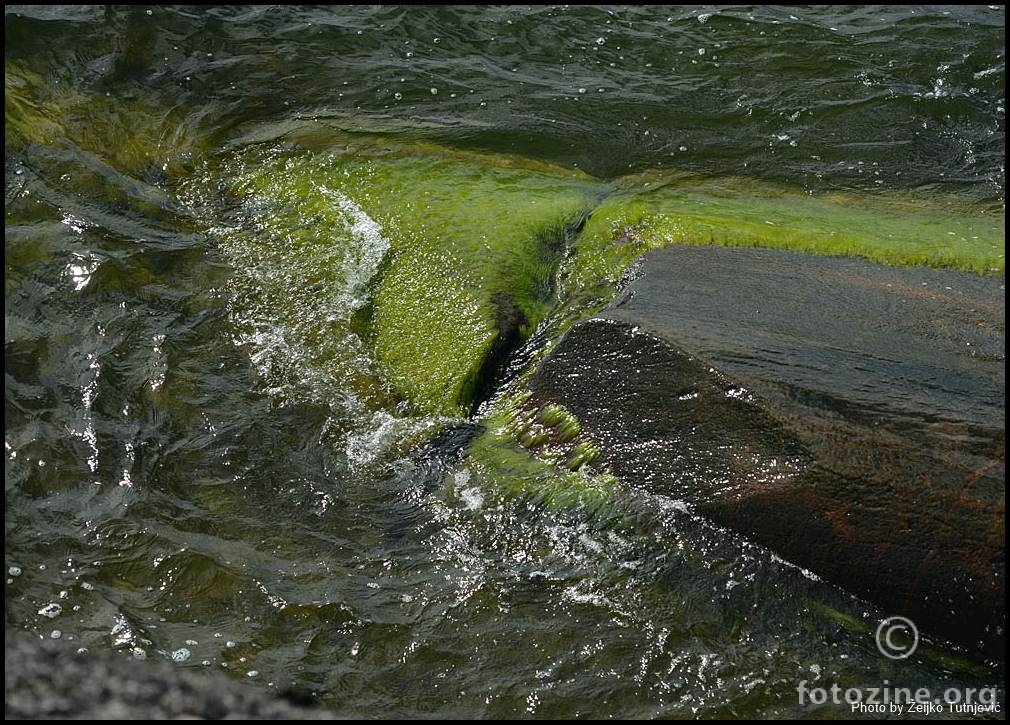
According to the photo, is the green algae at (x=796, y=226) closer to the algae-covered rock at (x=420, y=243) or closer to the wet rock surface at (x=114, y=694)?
the algae-covered rock at (x=420, y=243)

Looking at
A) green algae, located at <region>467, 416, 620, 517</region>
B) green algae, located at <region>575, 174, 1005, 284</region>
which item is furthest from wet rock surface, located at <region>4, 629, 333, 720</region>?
green algae, located at <region>575, 174, 1005, 284</region>

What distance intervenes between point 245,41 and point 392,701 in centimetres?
714

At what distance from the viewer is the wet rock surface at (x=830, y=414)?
4.42 m

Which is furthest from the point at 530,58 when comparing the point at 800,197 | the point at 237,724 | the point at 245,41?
the point at 237,724

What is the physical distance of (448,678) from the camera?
4414 mm

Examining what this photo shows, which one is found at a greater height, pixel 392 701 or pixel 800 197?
pixel 800 197

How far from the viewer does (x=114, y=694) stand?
8.47 ft

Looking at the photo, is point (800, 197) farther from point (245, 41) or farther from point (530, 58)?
point (245, 41)

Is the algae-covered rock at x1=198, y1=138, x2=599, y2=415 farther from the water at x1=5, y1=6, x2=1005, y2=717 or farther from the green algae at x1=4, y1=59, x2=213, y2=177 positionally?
the green algae at x1=4, y1=59, x2=213, y2=177
